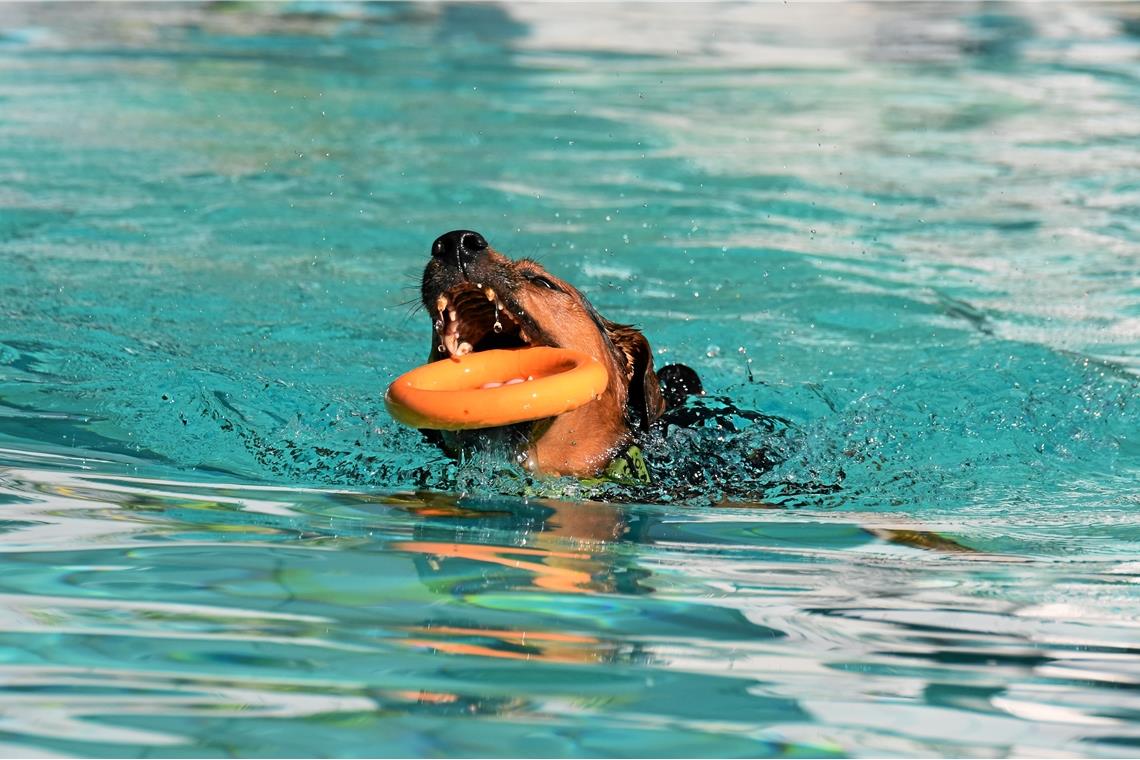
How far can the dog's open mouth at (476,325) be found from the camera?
4723 mm

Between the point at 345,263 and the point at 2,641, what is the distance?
5.64 metres

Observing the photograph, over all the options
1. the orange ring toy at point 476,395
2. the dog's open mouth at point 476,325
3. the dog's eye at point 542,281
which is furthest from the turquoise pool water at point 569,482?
the dog's eye at point 542,281

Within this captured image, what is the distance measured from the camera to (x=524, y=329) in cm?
487

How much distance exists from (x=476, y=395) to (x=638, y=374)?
1306 millimetres

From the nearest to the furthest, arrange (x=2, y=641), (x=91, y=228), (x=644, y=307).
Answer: (x=2, y=641) → (x=644, y=307) → (x=91, y=228)

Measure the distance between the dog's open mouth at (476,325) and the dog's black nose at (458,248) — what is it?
10 cm

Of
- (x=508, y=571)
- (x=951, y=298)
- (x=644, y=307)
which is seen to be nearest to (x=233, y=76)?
(x=644, y=307)

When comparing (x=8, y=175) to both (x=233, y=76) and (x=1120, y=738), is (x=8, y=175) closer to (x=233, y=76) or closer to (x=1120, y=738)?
(x=233, y=76)

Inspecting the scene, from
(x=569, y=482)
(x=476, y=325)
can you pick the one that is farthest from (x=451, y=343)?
(x=569, y=482)

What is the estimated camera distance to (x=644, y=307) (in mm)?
7984

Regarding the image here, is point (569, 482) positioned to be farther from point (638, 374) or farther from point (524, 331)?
point (638, 374)

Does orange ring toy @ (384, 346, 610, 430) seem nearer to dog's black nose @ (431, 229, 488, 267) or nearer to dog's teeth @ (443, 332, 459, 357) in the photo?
dog's teeth @ (443, 332, 459, 357)

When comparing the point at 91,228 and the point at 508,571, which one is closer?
the point at 508,571

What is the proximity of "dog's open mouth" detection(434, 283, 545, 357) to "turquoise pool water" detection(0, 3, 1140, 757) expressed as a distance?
41cm
